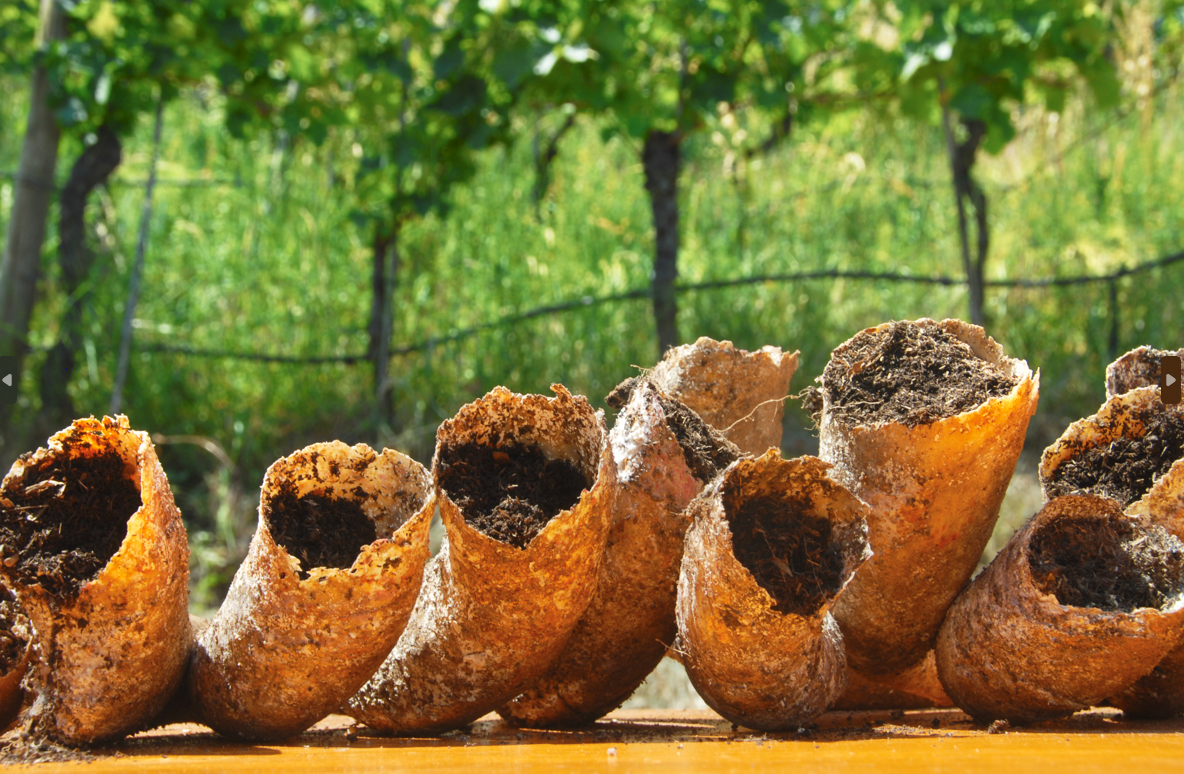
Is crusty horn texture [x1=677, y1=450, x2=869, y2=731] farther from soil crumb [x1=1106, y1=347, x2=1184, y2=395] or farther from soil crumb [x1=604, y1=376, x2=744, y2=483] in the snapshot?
soil crumb [x1=1106, y1=347, x2=1184, y2=395]

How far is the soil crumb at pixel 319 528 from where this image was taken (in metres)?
1.05

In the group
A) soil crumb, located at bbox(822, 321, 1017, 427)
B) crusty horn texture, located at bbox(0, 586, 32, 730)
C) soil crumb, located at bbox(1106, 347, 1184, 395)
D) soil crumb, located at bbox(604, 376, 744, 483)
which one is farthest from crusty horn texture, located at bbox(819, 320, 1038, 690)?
crusty horn texture, located at bbox(0, 586, 32, 730)

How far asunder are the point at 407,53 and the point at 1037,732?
3.37 meters

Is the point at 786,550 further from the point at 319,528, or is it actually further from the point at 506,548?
the point at 319,528

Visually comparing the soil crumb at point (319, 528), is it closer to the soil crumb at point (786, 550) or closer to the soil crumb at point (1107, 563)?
the soil crumb at point (786, 550)

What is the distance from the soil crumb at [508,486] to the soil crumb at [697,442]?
5.5 inches

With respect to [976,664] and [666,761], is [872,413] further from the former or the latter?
[666,761]

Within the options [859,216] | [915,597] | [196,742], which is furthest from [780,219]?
[196,742]

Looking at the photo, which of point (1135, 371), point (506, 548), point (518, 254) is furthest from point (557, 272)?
point (506, 548)

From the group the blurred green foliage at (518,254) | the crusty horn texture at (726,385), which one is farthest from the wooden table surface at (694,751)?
the blurred green foliage at (518,254)

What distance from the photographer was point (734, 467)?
0.98 meters

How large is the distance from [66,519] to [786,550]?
0.74 metres

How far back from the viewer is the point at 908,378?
1116 millimetres

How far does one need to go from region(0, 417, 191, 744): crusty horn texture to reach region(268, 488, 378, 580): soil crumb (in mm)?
111
